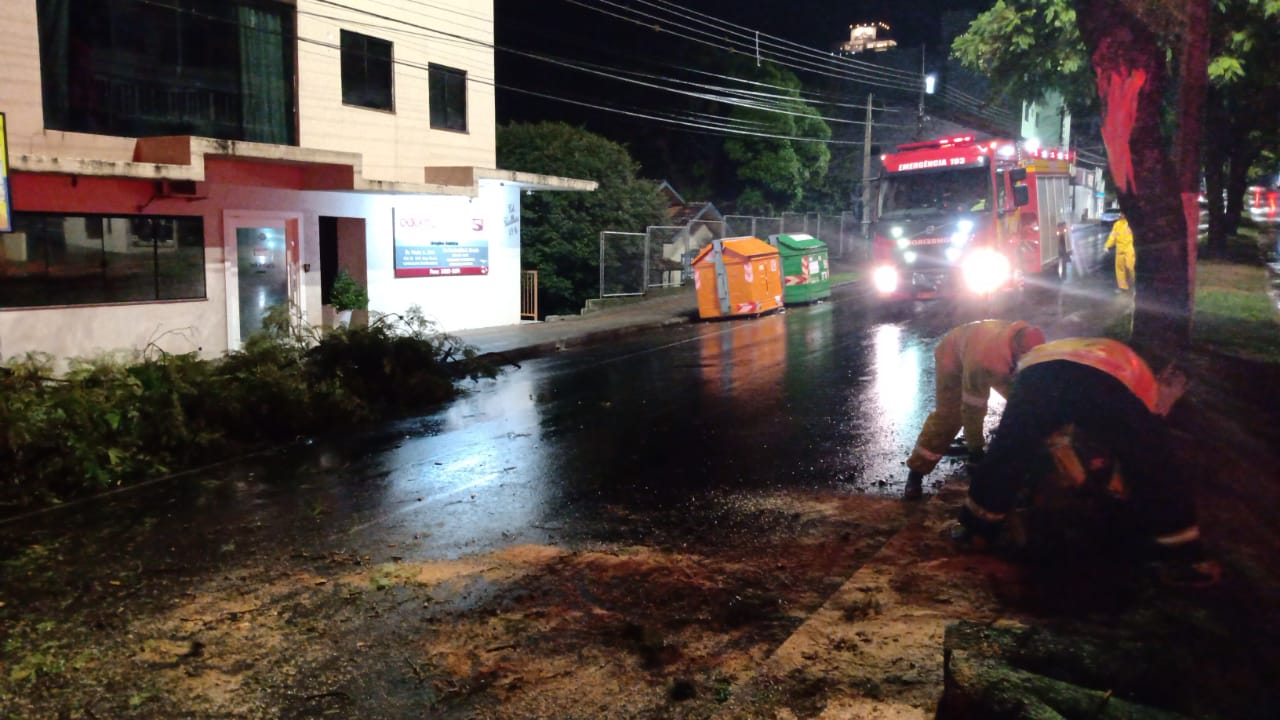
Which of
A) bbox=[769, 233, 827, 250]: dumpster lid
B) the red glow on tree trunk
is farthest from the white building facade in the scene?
the red glow on tree trunk

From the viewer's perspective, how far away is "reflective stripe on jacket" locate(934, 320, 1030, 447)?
6430mm

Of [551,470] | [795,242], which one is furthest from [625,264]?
[551,470]

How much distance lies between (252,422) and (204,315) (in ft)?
22.4

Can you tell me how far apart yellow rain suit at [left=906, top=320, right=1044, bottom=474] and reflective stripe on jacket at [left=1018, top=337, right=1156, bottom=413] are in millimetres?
1048

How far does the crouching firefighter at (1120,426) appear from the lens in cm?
495

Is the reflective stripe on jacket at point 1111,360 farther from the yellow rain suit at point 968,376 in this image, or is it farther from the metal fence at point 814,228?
the metal fence at point 814,228

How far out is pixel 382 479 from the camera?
853 centimetres

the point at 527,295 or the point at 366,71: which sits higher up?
the point at 366,71

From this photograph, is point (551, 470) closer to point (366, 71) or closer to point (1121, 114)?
point (1121, 114)

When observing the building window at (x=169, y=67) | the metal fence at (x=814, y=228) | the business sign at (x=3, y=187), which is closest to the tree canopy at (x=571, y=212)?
the metal fence at (x=814, y=228)

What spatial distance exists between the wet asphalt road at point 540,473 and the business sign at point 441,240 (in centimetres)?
646

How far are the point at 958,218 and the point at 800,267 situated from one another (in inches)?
198

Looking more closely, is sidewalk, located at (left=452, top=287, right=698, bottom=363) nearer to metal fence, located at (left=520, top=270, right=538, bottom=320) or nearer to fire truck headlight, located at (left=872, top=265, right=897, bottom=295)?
metal fence, located at (left=520, top=270, right=538, bottom=320)

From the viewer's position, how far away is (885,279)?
21.4 m
